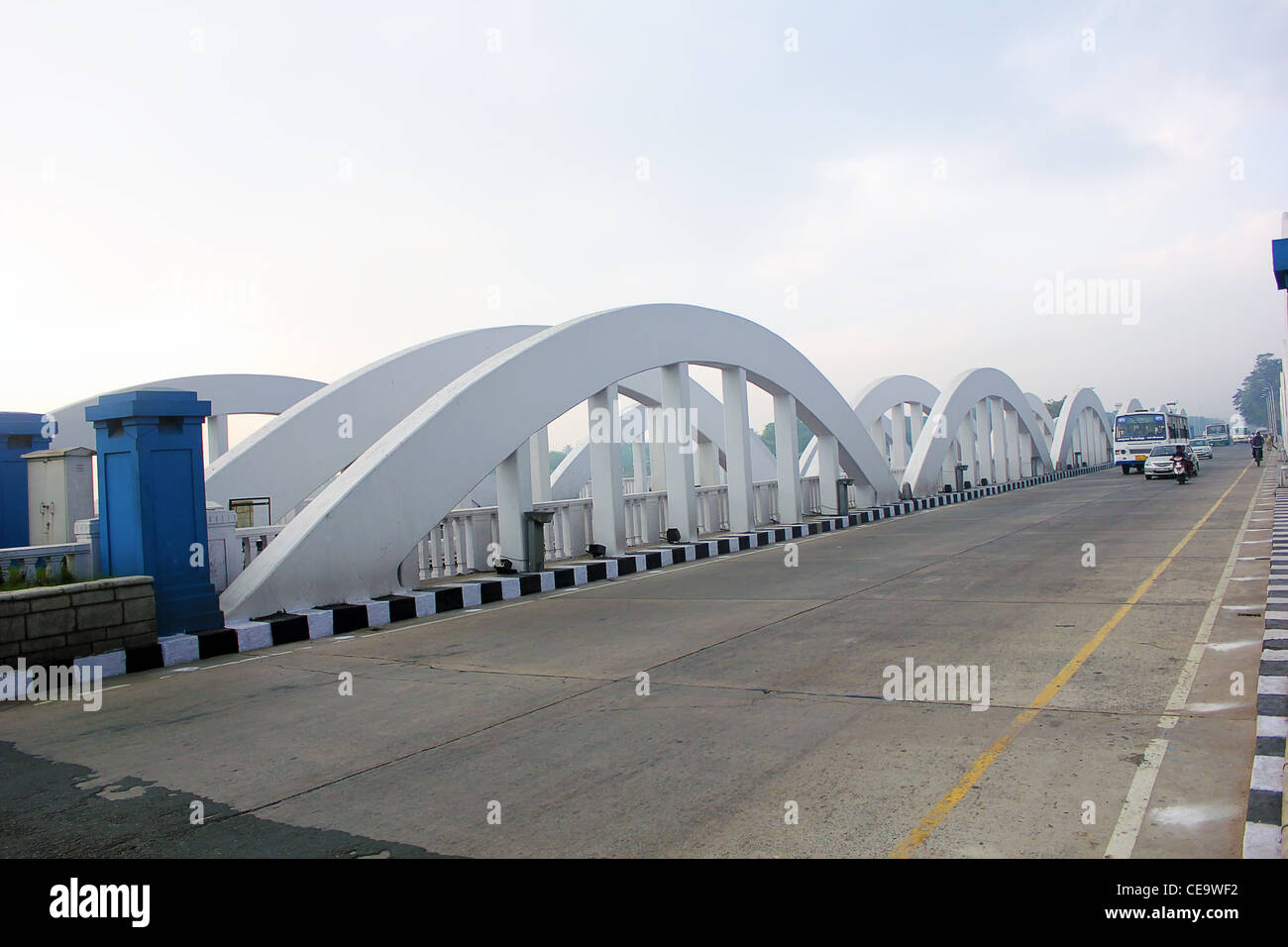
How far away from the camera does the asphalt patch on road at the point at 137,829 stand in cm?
365

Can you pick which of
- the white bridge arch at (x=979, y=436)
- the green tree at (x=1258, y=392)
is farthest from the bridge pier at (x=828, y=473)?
the green tree at (x=1258, y=392)

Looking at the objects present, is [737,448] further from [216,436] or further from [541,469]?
[216,436]

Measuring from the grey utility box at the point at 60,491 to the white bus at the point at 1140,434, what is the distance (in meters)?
36.2

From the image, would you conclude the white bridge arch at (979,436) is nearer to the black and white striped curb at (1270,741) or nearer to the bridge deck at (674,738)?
the bridge deck at (674,738)

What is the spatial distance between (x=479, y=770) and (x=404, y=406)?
13.2 m

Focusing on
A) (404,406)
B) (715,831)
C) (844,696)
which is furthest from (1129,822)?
(404,406)

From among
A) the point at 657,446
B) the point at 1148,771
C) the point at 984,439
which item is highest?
the point at 984,439

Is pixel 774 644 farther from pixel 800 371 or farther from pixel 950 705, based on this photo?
pixel 800 371

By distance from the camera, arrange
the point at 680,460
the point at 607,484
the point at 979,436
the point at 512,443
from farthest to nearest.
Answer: the point at 979,436 → the point at 680,460 → the point at 607,484 → the point at 512,443

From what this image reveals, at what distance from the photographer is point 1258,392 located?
14325cm

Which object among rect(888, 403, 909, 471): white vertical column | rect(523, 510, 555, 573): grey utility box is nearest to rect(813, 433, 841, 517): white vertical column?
rect(523, 510, 555, 573): grey utility box

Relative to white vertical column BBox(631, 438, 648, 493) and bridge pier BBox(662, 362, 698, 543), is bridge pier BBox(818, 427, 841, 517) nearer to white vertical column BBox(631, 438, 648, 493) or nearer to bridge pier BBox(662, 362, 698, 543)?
white vertical column BBox(631, 438, 648, 493)

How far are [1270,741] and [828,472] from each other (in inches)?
650

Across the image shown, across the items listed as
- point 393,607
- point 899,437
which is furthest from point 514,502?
point 899,437
